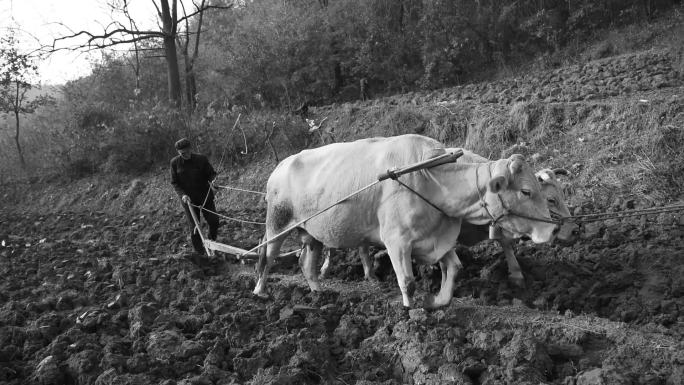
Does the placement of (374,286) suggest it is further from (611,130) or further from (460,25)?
(460,25)

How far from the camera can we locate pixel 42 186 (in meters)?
21.3

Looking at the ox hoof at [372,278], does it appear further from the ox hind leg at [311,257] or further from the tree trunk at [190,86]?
the tree trunk at [190,86]

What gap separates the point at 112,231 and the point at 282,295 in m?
6.94

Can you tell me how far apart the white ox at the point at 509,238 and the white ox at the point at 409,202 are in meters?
0.50

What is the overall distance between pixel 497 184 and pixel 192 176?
16.1 feet

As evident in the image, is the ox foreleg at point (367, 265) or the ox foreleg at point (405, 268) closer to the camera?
the ox foreleg at point (405, 268)

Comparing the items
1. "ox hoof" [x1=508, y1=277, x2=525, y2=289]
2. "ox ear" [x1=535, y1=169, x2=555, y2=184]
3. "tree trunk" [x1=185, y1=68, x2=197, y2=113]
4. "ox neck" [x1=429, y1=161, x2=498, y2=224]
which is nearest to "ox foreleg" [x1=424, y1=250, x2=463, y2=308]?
"ox neck" [x1=429, y1=161, x2=498, y2=224]

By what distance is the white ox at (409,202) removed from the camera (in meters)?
5.36

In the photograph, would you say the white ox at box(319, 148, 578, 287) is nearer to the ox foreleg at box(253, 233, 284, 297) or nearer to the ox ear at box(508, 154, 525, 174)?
the ox ear at box(508, 154, 525, 174)

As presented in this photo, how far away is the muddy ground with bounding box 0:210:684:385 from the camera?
4531 millimetres

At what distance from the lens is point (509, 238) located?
252 inches

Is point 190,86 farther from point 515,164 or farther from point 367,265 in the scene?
point 515,164

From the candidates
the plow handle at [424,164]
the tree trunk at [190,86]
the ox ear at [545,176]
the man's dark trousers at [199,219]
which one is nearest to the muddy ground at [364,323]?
the man's dark trousers at [199,219]

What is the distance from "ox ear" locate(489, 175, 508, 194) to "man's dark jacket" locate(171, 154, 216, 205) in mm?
4790
